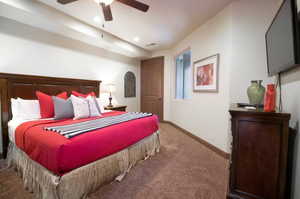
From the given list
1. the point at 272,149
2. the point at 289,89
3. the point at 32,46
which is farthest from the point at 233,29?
the point at 32,46

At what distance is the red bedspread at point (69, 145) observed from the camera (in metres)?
1.25

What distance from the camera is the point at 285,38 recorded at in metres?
1.28

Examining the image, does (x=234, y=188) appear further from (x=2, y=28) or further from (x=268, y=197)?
(x=2, y=28)

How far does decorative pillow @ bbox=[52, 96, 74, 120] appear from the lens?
2.30 meters

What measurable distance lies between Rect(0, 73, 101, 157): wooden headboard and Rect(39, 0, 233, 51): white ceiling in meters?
1.37

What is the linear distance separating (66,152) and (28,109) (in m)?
1.66

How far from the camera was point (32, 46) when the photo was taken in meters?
2.66

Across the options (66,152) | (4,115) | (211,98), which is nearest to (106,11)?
(66,152)

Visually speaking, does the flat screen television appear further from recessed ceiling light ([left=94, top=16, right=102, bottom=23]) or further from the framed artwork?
recessed ceiling light ([left=94, top=16, right=102, bottom=23])

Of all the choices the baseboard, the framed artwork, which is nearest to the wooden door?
the baseboard

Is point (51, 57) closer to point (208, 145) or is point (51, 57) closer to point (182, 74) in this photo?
point (182, 74)

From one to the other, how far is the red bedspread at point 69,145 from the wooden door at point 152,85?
10.3 feet

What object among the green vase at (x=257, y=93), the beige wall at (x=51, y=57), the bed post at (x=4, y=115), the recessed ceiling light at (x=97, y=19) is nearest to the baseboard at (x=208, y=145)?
the green vase at (x=257, y=93)

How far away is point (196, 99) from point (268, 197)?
7.47 ft
